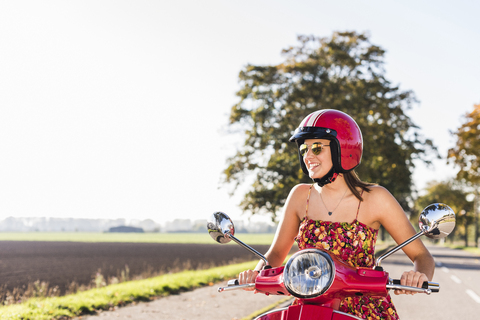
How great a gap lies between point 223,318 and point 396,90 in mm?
21812

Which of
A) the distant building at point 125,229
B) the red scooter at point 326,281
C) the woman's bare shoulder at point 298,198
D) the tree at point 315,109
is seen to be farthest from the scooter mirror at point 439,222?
the distant building at point 125,229

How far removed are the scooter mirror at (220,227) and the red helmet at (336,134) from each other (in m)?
0.56

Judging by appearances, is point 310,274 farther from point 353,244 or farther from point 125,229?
point 125,229

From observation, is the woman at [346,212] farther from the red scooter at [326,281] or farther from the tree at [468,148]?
the tree at [468,148]

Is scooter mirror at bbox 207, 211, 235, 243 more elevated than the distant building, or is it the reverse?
scooter mirror at bbox 207, 211, 235, 243

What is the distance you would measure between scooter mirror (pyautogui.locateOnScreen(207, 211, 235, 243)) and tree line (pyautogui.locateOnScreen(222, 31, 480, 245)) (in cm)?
2293

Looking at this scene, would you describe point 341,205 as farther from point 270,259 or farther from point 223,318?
point 223,318

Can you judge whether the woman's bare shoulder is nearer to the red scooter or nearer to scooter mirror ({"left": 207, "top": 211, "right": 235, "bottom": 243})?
scooter mirror ({"left": 207, "top": 211, "right": 235, "bottom": 243})

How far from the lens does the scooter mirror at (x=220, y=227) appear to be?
2.55m

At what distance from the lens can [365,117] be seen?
2648 centimetres

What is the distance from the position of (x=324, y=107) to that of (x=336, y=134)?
76.8 ft

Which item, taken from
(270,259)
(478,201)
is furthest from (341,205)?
(478,201)

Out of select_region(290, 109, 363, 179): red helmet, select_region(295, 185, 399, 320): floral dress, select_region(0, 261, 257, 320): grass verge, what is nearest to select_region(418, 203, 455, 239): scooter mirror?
select_region(295, 185, 399, 320): floral dress

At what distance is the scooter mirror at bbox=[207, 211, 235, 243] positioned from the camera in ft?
8.37
